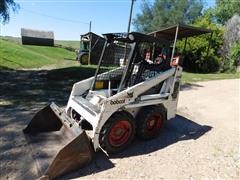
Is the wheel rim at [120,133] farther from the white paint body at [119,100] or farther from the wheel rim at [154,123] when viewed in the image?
the wheel rim at [154,123]

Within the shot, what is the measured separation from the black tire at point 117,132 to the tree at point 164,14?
113 feet

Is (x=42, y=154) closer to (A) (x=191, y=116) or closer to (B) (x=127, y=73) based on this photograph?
(B) (x=127, y=73)

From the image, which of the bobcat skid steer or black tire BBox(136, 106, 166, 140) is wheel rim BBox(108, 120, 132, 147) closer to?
Answer: the bobcat skid steer

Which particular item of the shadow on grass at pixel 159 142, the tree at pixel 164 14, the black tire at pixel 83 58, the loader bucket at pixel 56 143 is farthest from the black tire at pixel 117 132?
the tree at pixel 164 14

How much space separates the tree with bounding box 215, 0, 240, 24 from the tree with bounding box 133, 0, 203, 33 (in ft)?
11.1

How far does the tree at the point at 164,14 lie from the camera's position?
124 feet

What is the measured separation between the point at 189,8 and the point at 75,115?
41153mm

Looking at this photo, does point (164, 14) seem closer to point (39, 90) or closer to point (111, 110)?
point (39, 90)

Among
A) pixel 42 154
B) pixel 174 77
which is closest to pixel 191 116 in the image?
pixel 174 77

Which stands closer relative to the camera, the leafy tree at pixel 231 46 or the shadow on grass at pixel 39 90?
the shadow on grass at pixel 39 90

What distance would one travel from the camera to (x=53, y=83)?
1024cm

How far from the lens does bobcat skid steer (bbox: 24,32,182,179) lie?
3871 millimetres

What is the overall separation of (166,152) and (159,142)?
0.39 meters

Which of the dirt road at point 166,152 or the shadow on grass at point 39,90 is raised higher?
the dirt road at point 166,152
